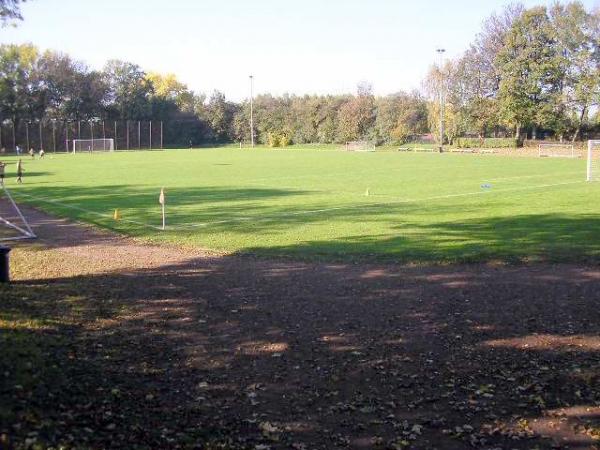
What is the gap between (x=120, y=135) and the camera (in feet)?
315

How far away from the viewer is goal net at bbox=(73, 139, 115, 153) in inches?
3499

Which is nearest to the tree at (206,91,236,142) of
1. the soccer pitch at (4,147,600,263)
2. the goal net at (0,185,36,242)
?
the soccer pitch at (4,147,600,263)

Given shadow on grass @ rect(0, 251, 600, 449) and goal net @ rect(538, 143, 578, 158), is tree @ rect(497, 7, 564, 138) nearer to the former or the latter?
goal net @ rect(538, 143, 578, 158)

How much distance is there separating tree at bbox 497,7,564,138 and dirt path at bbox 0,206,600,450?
227ft

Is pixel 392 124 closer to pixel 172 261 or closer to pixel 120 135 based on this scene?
pixel 120 135

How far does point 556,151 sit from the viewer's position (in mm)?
66438

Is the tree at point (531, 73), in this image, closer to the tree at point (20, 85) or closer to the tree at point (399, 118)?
the tree at point (399, 118)

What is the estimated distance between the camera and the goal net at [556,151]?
64.2 m

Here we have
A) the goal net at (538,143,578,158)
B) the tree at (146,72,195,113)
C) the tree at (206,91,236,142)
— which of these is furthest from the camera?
the tree at (146,72,195,113)

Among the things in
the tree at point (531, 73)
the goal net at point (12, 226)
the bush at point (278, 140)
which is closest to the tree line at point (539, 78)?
the tree at point (531, 73)

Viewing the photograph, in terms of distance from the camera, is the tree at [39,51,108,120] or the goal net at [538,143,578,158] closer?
the goal net at [538,143,578,158]

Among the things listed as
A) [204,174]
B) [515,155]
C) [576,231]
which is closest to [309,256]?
[576,231]

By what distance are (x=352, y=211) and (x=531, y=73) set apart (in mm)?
63450

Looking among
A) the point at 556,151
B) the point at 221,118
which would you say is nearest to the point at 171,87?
the point at 221,118
